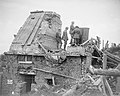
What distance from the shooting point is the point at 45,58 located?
15523mm

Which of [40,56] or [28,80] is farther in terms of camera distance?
[28,80]

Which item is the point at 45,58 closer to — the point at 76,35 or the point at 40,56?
the point at 40,56

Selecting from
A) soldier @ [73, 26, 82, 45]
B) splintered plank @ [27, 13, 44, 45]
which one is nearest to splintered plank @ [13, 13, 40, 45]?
splintered plank @ [27, 13, 44, 45]

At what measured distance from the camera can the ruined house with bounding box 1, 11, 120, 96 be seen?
14.4 metres

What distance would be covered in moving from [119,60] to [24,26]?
11.2m

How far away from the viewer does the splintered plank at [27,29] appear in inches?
717

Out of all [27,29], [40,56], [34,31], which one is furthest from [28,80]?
[27,29]

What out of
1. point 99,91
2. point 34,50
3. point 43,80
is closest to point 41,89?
point 43,80

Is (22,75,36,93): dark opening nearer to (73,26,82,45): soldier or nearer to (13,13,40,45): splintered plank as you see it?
(13,13,40,45): splintered plank

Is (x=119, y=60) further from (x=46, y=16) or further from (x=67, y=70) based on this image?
(x=46, y=16)

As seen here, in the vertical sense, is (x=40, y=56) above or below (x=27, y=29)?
below

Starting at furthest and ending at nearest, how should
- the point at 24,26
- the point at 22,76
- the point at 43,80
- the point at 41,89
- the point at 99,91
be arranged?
1. the point at 24,26
2. the point at 22,76
3. the point at 43,80
4. the point at 41,89
5. the point at 99,91

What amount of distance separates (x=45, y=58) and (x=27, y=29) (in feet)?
15.8

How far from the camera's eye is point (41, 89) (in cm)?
1423
